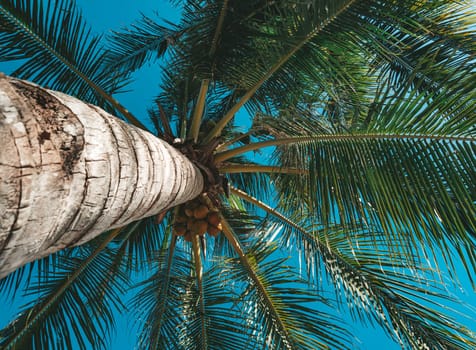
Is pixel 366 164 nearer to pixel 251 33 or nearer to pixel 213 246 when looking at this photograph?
pixel 251 33

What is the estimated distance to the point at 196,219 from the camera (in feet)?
12.9

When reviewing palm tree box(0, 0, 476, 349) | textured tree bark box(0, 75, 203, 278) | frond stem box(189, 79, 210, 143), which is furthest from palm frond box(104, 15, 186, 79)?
textured tree bark box(0, 75, 203, 278)

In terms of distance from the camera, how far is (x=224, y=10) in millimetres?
3279

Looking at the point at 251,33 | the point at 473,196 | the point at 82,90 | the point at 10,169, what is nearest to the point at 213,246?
the point at 82,90

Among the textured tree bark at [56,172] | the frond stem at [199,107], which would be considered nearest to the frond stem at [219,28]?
the frond stem at [199,107]

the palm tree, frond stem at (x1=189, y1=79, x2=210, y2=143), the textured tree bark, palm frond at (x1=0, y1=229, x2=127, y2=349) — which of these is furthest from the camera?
frond stem at (x1=189, y1=79, x2=210, y2=143)

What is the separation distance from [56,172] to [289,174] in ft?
8.43

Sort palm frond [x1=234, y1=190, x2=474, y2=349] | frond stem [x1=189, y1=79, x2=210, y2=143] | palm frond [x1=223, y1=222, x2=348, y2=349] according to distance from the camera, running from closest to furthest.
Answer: palm frond [x1=234, y1=190, x2=474, y2=349] < palm frond [x1=223, y1=222, x2=348, y2=349] < frond stem [x1=189, y1=79, x2=210, y2=143]

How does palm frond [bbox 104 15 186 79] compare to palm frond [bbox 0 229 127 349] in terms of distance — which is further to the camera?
palm frond [bbox 104 15 186 79]

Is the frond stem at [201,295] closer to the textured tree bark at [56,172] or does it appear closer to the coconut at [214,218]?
the coconut at [214,218]

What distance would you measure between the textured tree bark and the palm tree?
43 mm

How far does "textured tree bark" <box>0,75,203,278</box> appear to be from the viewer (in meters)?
0.86

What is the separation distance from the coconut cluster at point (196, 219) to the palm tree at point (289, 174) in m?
0.02

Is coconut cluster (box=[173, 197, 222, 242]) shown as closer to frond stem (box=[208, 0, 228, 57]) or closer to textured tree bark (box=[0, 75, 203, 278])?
frond stem (box=[208, 0, 228, 57])
